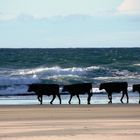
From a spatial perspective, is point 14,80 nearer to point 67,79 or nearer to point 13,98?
point 67,79

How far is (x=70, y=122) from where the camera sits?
1530 centimetres

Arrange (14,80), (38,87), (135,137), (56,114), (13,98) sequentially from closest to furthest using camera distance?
(135,137)
(56,114)
(38,87)
(13,98)
(14,80)

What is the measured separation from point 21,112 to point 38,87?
16.2ft

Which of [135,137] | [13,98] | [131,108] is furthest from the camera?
[13,98]

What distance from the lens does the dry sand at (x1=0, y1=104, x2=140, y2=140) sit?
502 inches

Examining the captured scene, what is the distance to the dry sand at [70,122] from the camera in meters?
12.7

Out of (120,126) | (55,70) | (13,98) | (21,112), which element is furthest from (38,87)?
(55,70)

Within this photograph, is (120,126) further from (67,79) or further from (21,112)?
(67,79)

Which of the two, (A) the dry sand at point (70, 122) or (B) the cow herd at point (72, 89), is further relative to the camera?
(B) the cow herd at point (72, 89)

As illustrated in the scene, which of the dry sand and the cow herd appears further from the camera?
the cow herd

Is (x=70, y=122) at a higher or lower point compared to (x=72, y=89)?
higher

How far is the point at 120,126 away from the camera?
14344mm

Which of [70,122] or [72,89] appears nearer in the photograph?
Result: [70,122]

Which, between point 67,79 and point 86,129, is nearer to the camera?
point 86,129
